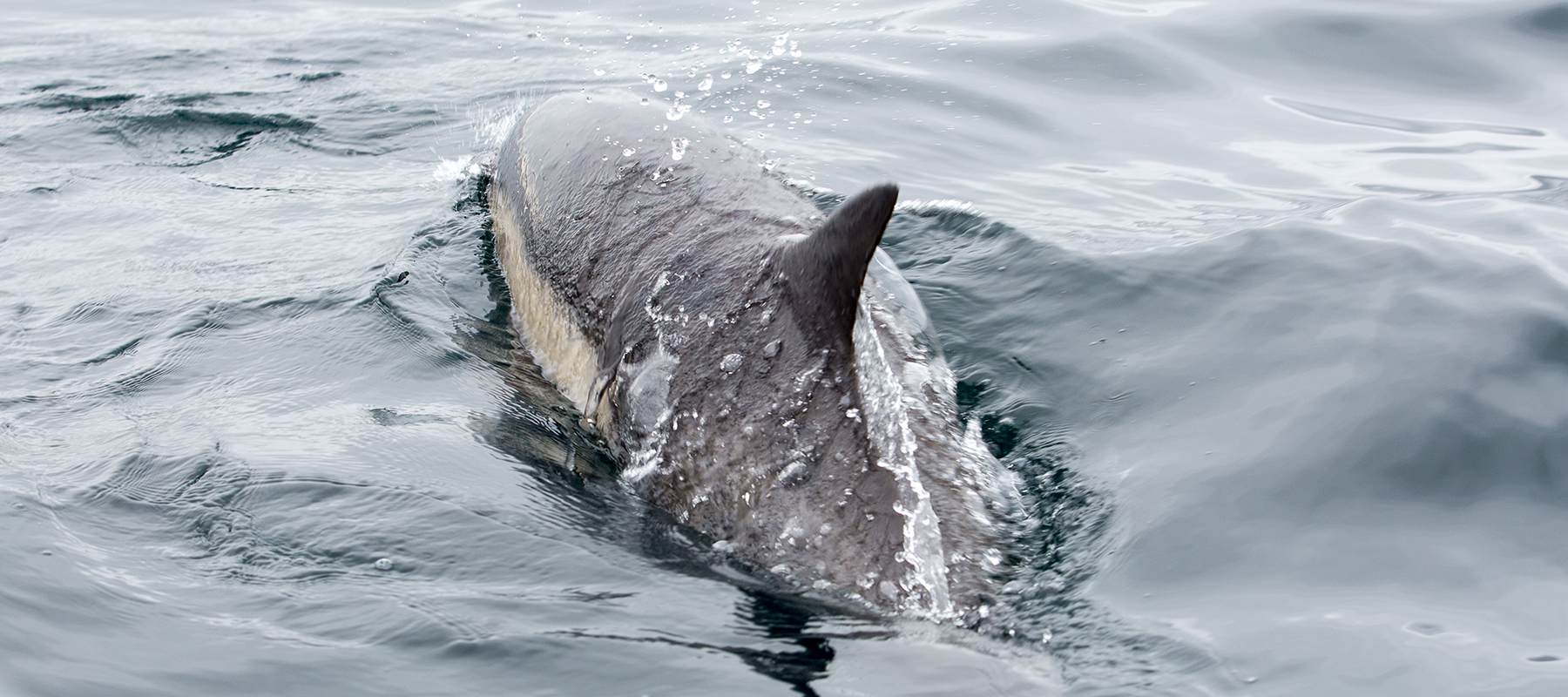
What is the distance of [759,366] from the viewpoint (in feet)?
12.2

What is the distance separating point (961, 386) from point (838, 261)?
1.77 meters

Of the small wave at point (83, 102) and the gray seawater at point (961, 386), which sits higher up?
the small wave at point (83, 102)

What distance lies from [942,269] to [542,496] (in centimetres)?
307

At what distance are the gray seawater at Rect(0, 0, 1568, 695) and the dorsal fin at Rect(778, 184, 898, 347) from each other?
0.82 meters

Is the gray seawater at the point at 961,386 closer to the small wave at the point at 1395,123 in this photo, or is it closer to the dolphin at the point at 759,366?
the small wave at the point at 1395,123

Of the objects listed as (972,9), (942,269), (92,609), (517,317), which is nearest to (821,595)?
(92,609)

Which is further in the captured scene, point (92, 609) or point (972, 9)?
point (972, 9)

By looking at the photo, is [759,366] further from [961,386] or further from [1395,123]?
[1395,123]

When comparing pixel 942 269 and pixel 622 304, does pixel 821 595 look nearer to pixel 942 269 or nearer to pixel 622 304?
pixel 622 304

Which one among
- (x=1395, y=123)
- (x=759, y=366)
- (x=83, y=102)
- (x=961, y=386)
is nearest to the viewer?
(x=759, y=366)

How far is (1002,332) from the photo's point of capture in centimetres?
560

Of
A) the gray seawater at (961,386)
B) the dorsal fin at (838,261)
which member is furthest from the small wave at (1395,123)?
the dorsal fin at (838,261)

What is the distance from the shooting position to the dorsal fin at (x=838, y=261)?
318 cm

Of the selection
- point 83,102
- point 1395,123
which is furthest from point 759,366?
point 83,102
